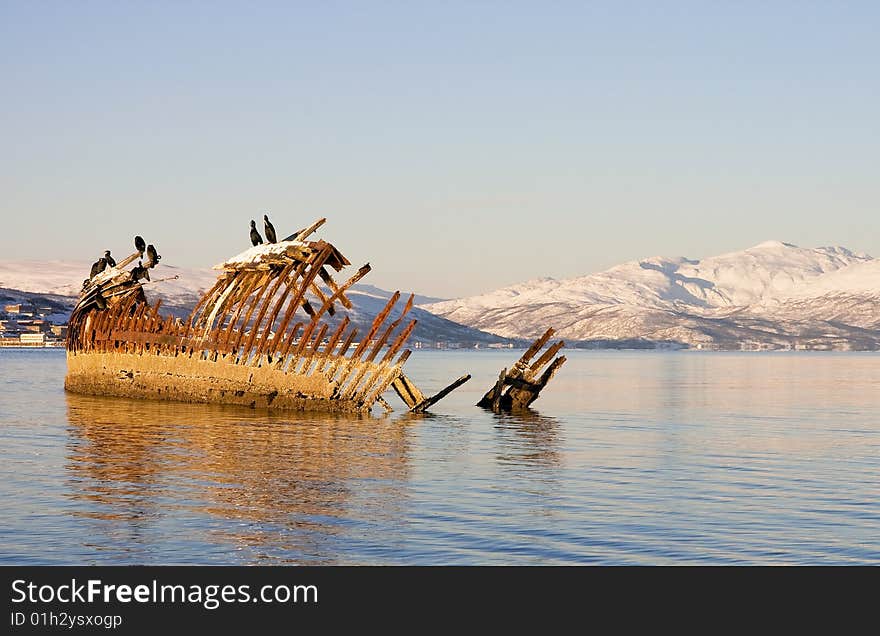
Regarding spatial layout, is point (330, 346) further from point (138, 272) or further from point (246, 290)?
point (138, 272)

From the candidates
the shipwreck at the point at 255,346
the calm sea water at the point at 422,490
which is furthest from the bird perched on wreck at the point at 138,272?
the calm sea water at the point at 422,490

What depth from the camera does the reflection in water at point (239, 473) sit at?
67.8 feet

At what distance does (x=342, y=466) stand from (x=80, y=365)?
31.9 metres

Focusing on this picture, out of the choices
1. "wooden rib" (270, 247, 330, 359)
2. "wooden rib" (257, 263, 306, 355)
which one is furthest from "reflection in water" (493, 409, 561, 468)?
"wooden rib" (257, 263, 306, 355)

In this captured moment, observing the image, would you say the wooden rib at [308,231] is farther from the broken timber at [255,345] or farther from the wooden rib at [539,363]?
the wooden rib at [539,363]

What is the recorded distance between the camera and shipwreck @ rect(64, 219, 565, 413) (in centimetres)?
4291

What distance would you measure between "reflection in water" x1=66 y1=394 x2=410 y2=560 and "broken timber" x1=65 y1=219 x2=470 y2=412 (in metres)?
1.09

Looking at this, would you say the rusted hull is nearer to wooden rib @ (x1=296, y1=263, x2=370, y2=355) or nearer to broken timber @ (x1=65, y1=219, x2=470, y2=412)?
broken timber @ (x1=65, y1=219, x2=470, y2=412)

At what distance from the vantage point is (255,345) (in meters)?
45.3

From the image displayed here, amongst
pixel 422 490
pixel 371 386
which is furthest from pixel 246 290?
pixel 422 490

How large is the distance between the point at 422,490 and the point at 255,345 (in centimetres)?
2094

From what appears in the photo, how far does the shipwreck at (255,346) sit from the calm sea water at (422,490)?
1.08 m

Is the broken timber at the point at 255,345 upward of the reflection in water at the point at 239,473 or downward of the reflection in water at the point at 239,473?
upward

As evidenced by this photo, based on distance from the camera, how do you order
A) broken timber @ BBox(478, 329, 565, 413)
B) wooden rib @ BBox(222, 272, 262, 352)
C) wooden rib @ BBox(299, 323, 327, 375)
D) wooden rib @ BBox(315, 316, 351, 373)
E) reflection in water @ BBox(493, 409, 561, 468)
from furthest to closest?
broken timber @ BBox(478, 329, 565, 413), wooden rib @ BBox(222, 272, 262, 352), wooden rib @ BBox(299, 323, 327, 375), wooden rib @ BBox(315, 316, 351, 373), reflection in water @ BBox(493, 409, 561, 468)
